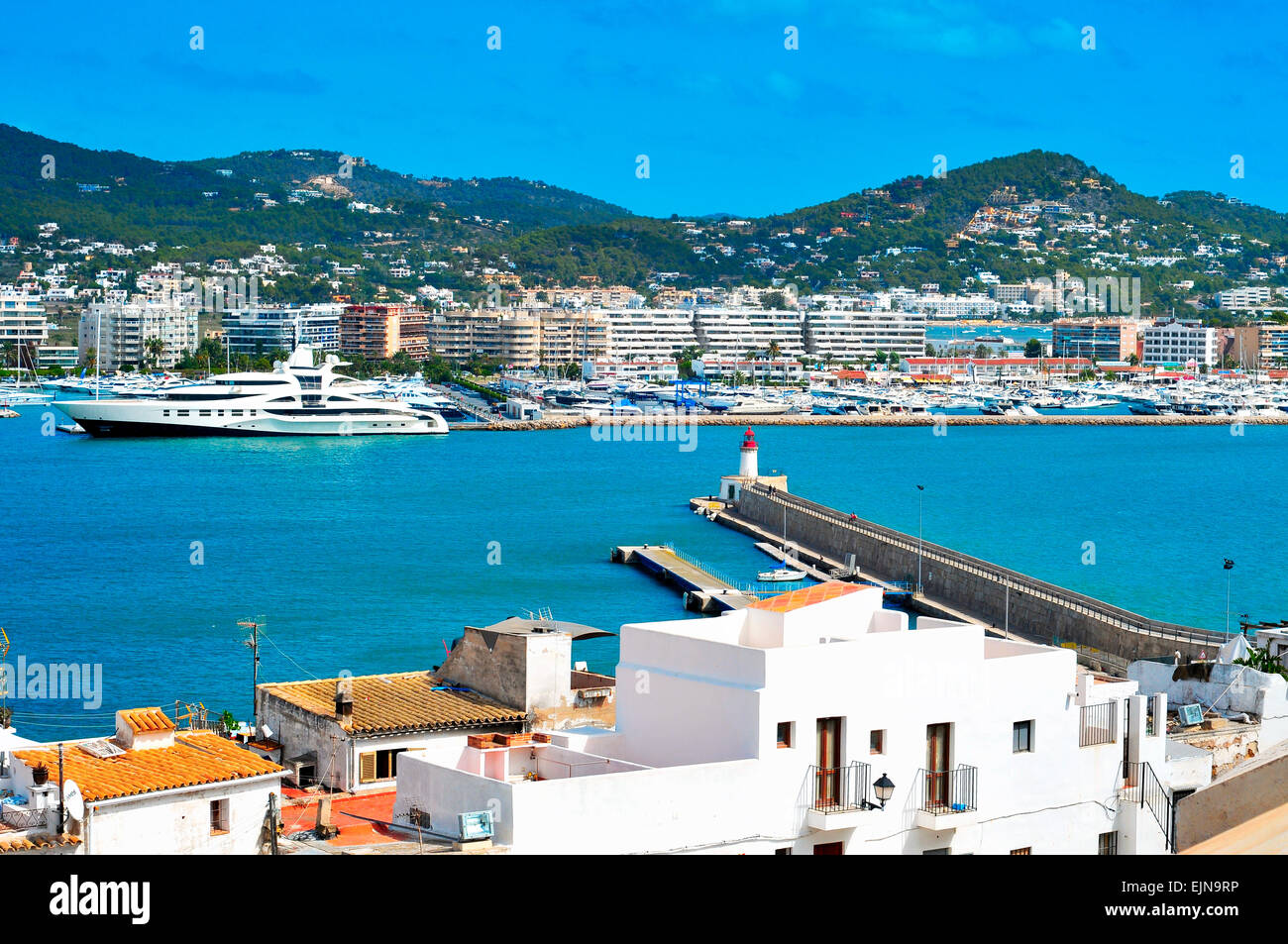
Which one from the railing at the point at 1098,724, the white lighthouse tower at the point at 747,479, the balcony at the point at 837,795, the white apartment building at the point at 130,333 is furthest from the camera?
the white apartment building at the point at 130,333

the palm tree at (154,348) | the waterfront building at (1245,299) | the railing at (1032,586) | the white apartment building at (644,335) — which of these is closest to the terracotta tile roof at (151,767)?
the railing at (1032,586)

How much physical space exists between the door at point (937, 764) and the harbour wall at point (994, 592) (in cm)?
1202

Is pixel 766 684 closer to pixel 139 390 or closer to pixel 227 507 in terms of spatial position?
pixel 227 507

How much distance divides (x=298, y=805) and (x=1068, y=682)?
3845 mm

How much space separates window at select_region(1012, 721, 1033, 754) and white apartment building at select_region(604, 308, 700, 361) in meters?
118

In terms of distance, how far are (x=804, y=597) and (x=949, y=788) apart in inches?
50.0

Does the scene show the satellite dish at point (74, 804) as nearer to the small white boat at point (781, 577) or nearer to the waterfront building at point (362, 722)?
the waterfront building at point (362, 722)

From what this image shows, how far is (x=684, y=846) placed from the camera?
6273mm

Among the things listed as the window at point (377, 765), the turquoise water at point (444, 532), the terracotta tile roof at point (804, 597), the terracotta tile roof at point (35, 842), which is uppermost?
the terracotta tile roof at point (804, 597)

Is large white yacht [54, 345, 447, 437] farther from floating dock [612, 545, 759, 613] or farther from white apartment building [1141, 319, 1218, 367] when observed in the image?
white apartment building [1141, 319, 1218, 367]

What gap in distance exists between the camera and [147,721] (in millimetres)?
8516

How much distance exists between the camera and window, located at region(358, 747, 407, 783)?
9.67 metres

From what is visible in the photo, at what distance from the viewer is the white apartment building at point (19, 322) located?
12244 centimetres

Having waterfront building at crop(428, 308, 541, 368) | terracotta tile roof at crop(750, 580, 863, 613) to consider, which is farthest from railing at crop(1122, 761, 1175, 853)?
waterfront building at crop(428, 308, 541, 368)
